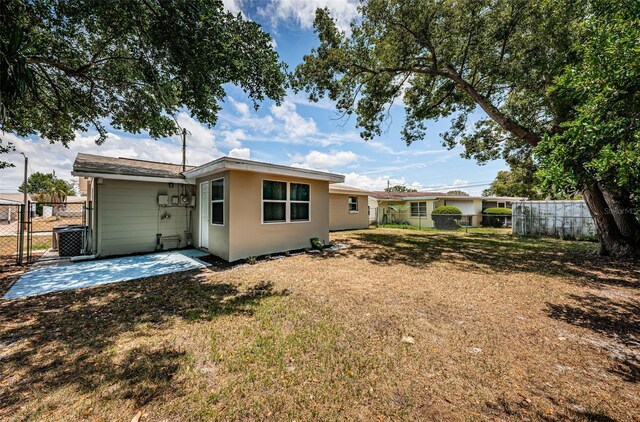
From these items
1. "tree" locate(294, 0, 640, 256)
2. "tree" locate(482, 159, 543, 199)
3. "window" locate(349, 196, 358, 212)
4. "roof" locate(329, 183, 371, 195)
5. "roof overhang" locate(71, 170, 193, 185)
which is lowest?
"window" locate(349, 196, 358, 212)

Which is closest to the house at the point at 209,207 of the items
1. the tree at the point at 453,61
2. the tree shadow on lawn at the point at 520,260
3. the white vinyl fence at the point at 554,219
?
the tree shadow on lawn at the point at 520,260

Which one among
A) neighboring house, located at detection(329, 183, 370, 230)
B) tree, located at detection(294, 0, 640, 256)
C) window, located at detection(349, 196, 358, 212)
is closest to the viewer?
tree, located at detection(294, 0, 640, 256)

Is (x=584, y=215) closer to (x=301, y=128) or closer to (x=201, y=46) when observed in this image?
(x=301, y=128)

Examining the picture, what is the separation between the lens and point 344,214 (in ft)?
53.4

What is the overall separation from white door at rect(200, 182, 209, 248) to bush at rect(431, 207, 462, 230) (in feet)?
53.1

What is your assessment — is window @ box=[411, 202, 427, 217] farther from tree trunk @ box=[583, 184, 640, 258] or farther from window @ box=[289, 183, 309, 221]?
window @ box=[289, 183, 309, 221]

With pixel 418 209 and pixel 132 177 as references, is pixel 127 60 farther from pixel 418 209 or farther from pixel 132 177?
pixel 418 209

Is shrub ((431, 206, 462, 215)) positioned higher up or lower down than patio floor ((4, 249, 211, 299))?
higher up

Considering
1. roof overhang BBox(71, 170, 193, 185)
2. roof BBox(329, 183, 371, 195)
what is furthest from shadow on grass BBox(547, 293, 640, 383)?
roof BBox(329, 183, 371, 195)

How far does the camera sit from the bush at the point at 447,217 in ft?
56.8

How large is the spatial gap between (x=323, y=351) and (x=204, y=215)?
654 centimetres

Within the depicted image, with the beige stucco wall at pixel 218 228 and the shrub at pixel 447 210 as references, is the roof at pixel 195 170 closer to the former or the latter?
the beige stucco wall at pixel 218 228

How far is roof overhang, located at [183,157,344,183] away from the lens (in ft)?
19.7

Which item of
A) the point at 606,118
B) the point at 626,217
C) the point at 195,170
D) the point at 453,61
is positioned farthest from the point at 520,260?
the point at 195,170
